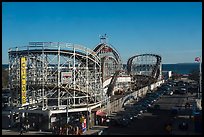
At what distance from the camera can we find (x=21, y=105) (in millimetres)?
23875

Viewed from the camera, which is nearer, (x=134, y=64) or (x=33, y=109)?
(x=33, y=109)

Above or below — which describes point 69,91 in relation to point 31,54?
below

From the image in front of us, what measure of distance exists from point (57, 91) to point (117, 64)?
2427 cm

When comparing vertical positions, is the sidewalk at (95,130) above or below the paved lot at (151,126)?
below

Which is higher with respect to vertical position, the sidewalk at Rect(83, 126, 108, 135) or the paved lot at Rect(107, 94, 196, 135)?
the paved lot at Rect(107, 94, 196, 135)

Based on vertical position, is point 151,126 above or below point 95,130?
above

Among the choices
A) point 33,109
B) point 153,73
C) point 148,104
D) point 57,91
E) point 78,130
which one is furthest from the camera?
point 153,73

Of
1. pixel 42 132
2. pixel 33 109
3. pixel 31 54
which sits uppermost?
pixel 31 54

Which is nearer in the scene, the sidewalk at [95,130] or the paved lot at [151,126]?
the paved lot at [151,126]

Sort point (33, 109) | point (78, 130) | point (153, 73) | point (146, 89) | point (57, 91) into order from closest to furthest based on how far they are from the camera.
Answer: point (78, 130)
point (33, 109)
point (57, 91)
point (146, 89)
point (153, 73)

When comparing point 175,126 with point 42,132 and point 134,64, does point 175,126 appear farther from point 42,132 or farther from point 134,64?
point 134,64

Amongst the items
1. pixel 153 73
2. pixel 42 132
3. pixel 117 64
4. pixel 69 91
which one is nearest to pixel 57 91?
pixel 69 91

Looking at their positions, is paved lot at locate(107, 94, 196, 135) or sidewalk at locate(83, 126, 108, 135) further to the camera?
sidewalk at locate(83, 126, 108, 135)

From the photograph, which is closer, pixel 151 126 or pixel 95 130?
pixel 95 130
